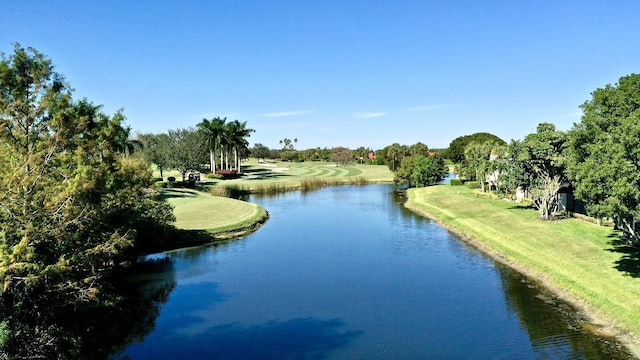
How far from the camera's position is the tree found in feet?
71.8

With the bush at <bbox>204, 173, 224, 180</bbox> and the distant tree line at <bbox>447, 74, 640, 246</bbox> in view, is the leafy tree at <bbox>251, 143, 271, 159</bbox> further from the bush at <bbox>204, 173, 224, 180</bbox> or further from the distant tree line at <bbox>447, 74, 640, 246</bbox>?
the distant tree line at <bbox>447, 74, 640, 246</bbox>

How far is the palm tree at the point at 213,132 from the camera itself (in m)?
104

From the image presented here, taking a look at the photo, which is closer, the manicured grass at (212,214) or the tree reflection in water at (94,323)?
the tree reflection in water at (94,323)

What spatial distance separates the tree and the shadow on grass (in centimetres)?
79

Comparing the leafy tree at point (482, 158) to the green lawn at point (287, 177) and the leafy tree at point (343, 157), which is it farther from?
the leafy tree at point (343, 157)

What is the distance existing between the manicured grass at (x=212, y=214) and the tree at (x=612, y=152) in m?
31.5

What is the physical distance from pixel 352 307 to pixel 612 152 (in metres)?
15.4

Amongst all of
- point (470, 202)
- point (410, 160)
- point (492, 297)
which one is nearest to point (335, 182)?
point (410, 160)

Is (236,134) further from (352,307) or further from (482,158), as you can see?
(352,307)

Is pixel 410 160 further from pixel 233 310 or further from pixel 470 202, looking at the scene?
pixel 233 310

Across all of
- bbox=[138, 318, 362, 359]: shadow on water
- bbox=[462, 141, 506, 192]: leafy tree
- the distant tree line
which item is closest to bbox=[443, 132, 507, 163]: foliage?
bbox=[462, 141, 506, 192]: leafy tree

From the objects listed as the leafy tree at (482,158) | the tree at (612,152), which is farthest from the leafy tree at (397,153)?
the tree at (612,152)

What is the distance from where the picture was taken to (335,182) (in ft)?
355

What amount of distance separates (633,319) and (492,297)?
23.0 ft
